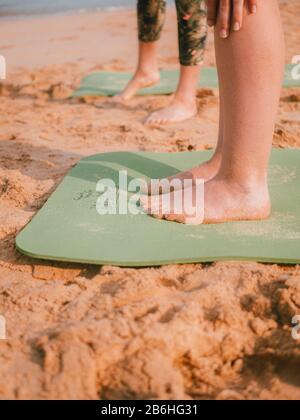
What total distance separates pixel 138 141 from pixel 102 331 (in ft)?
4.89

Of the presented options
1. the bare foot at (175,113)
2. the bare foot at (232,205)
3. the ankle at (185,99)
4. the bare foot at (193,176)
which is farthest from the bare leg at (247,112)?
the ankle at (185,99)

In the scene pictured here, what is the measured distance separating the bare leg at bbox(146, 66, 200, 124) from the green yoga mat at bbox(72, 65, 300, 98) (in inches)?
17.3

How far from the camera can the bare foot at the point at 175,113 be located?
267 centimetres

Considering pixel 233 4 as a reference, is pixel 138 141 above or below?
below

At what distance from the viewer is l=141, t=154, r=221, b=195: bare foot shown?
5.76ft

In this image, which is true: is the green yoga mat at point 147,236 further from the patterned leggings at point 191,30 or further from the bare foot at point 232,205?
the patterned leggings at point 191,30

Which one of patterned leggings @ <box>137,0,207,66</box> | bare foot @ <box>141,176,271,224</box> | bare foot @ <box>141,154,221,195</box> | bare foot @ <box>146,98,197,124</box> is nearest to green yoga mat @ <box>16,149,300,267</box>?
bare foot @ <box>141,176,271,224</box>

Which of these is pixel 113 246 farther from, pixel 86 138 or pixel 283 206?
pixel 86 138

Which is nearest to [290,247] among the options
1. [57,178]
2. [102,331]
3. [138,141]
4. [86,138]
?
[102,331]

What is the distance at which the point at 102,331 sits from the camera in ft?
3.48

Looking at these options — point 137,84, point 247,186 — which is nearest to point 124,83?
point 137,84

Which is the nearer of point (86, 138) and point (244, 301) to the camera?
point (244, 301)

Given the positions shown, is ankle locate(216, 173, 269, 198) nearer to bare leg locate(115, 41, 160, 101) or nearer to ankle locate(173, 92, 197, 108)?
ankle locate(173, 92, 197, 108)

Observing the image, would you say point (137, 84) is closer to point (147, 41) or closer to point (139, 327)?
point (147, 41)
